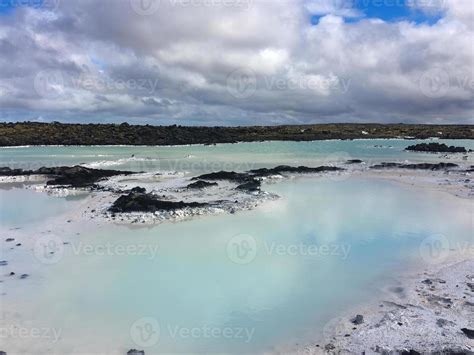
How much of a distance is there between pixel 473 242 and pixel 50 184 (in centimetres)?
2119

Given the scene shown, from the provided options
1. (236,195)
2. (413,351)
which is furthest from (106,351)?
(236,195)

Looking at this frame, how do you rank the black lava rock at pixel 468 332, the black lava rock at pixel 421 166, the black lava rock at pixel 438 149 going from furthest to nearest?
the black lava rock at pixel 438 149, the black lava rock at pixel 421 166, the black lava rock at pixel 468 332
